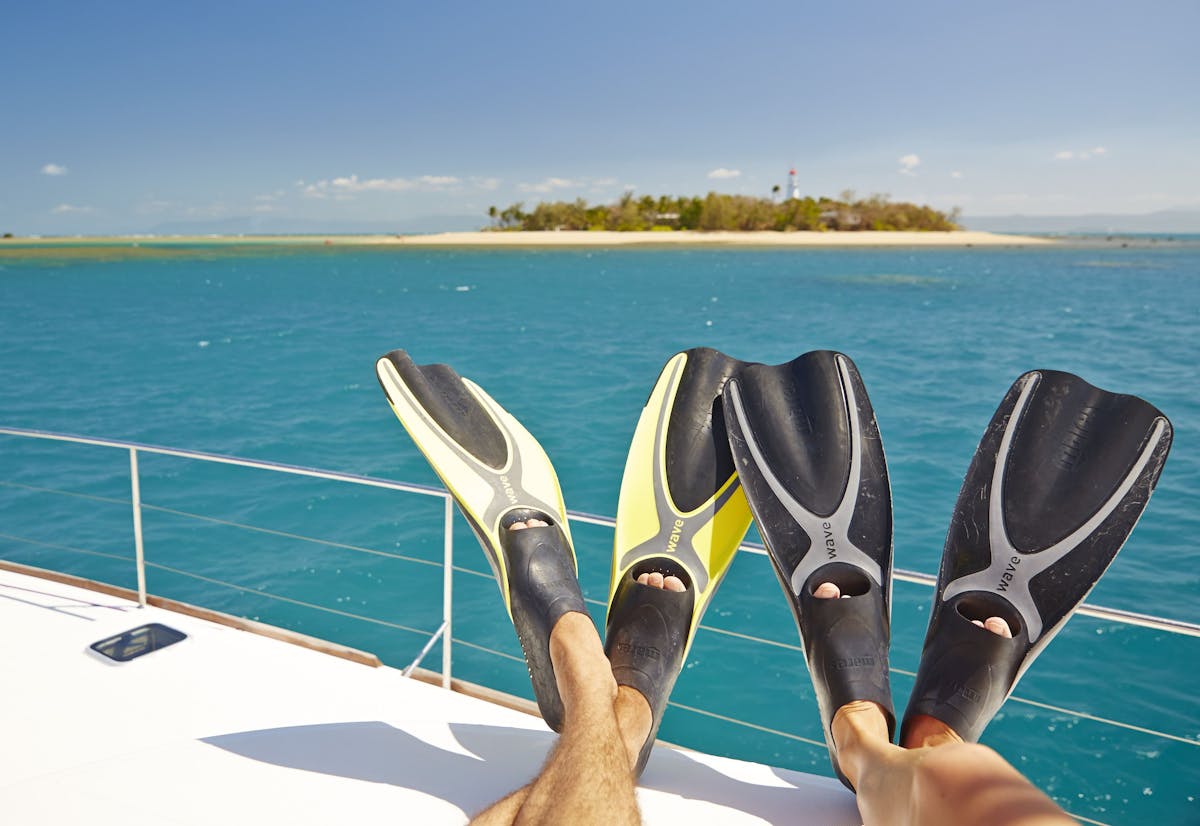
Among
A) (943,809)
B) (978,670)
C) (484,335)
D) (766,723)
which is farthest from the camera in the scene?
(484,335)

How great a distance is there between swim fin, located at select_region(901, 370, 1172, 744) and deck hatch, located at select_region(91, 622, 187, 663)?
6.57 ft

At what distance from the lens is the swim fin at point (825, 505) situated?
1.47 m

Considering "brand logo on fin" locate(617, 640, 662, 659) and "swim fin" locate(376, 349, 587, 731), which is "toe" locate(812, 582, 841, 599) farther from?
"swim fin" locate(376, 349, 587, 731)

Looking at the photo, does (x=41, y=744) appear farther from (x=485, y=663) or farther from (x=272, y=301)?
(x=272, y=301)

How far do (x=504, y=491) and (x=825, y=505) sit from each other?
2.56 ft

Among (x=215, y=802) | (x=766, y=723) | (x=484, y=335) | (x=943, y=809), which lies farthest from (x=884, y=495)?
(x=484, y=335)

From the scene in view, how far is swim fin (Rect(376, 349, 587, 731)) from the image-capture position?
158cm

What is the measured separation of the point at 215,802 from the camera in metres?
1.53

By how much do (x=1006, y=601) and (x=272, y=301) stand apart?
3015cm

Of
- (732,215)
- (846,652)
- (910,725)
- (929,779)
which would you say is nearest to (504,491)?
(846,652)

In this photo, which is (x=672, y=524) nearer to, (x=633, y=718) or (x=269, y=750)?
(x=633, y=718)

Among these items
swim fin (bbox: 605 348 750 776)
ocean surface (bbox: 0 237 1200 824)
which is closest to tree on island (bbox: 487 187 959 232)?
ocean surface (bbox: 0 237 1200 824)

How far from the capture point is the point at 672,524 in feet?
5.98

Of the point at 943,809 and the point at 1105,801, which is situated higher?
the point at 943,809
